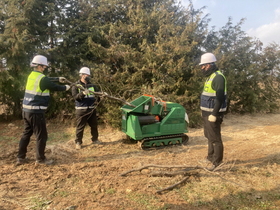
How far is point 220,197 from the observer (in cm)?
323

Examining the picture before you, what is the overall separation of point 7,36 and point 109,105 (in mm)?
3994

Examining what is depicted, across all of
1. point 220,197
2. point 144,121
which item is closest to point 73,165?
point 144,121

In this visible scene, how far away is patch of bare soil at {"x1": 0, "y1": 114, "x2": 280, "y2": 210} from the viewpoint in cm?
305

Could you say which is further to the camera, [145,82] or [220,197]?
[145,82]

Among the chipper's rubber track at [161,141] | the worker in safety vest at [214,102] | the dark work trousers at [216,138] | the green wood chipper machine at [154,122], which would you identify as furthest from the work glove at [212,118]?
the chipper's rubber track at [161,141]

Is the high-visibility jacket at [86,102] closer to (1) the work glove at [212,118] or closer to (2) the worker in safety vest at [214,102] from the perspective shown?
(2) the worker in safety vest at [214,102]

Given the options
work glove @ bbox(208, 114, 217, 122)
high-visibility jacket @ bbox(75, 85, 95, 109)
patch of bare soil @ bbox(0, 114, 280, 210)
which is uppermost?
high-visibility jacket @ bbox(75, 85, 95, 109)

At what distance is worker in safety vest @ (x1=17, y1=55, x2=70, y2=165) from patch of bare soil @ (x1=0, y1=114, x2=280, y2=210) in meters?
0.39

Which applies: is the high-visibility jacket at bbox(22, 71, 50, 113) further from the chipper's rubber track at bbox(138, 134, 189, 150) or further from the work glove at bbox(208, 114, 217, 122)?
the work glove at bbox(208, 114, 217, 122)

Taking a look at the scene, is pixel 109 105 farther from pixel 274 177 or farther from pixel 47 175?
pixel 274 177

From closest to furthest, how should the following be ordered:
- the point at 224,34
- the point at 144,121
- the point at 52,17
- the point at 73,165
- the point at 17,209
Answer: the point at 17,209 → the point at 73,165 → the point at 144,121 → the point at 52,17 → the point at 224,34

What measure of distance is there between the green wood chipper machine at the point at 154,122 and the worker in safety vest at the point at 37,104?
6.05 ft

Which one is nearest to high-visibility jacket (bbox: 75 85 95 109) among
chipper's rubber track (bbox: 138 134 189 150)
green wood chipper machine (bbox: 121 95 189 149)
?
green wood chipper machine (bbox: 121 95 189 149)

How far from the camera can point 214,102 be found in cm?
411
